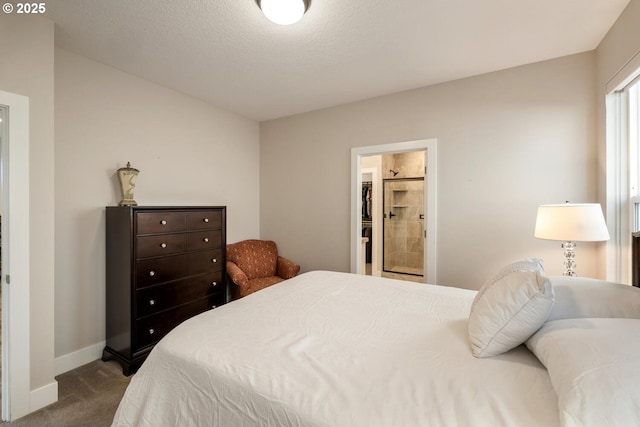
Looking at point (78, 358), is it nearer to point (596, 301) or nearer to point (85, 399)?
point (85, 399)

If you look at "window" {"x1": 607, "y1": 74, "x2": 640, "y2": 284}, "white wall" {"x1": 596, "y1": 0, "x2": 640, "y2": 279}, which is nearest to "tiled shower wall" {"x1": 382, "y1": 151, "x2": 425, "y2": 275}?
"white wall" {"x1": 596, "y1": 0, "x2": 640, "y2": 279}

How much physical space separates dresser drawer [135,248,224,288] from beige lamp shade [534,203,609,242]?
9.58 ft

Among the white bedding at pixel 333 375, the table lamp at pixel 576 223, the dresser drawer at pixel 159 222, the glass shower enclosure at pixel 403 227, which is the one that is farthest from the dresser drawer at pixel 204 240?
the glass shower enclosure at pixel 403 227

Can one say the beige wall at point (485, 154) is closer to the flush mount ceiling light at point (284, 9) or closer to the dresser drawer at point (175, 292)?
the dresser drawer at point (175, 292)

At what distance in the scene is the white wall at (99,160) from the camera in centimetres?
230

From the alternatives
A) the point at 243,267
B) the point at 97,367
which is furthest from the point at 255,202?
the point at 97,367

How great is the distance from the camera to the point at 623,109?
2.09m

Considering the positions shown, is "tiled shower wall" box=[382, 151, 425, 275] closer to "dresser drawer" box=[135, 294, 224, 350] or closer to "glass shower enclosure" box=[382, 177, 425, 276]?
"glass shower enclosure" box=[382, 177, 425, 276]

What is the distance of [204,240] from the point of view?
2.88 metres

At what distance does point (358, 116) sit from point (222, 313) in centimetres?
271

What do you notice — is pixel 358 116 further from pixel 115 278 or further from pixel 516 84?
pixel 115 278

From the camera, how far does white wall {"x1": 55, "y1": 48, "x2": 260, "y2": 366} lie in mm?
2303

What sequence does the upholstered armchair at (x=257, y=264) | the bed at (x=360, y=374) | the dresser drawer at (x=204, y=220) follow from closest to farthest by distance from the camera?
the bed at (x=360, y=374)
the dresser drawer at (x=204, y=220)
the upholstered armchair at (x=257, y=264)

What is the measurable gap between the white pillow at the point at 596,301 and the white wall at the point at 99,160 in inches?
128
